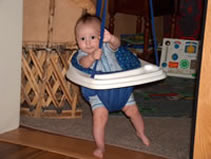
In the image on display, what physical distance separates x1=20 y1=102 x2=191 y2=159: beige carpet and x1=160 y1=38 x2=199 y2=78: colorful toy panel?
1.12m

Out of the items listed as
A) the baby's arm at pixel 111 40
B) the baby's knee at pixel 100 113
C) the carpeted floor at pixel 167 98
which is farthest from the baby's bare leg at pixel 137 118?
the carpeted floor at pixel 167 98

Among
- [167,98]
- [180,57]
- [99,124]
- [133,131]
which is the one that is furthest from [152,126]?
[180,57]

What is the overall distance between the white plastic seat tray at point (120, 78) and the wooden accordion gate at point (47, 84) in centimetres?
49

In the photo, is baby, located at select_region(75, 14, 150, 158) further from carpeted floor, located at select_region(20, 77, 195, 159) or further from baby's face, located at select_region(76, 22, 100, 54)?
carpeted floor, located at select_region(20, 77, 195, 159)

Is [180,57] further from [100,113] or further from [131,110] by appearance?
[100,113]

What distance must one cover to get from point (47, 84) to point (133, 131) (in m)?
0.47

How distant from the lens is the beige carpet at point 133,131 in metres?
1.29

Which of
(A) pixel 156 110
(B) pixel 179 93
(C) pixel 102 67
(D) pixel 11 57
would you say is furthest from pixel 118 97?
(B) pixel 179 93

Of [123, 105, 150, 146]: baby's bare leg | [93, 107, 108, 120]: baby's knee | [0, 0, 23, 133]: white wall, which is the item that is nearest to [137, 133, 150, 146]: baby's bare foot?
[123, 105, 150, 146]: baby's bare leg

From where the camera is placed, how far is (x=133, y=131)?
1.47m

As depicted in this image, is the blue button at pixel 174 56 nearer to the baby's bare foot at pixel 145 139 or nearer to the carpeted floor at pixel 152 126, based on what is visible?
the carpeted floor at pixel 152 126

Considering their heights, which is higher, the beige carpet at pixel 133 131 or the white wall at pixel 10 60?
A: the white wall at pixel 10 60

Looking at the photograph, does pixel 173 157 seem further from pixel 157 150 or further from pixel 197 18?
pixel 197 18

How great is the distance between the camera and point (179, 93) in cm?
215
